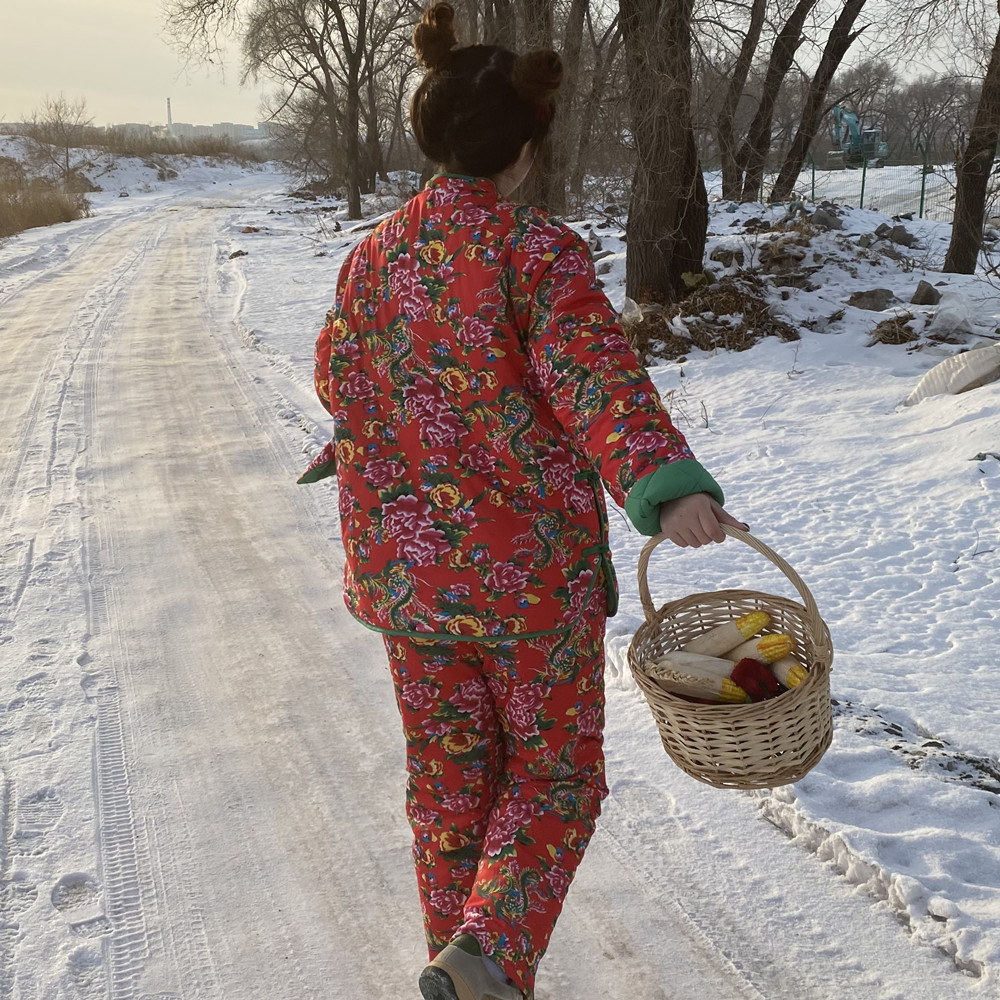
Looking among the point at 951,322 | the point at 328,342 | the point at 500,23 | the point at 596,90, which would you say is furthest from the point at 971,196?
the point at 328,342

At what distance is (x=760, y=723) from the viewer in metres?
1.85

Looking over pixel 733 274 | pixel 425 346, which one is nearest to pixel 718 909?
pixel 425 346

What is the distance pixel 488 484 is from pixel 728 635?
78 cm

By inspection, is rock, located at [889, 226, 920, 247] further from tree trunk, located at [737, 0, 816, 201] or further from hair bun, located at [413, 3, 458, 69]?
hair bun, located at [413, 3, 458, 69]

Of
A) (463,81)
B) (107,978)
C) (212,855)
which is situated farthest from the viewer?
(212,855)

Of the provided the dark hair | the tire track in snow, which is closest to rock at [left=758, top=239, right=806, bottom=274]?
the tire track in snow

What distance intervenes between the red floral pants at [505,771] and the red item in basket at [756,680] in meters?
0.31

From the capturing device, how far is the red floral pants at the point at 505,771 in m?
Answer: 1.75

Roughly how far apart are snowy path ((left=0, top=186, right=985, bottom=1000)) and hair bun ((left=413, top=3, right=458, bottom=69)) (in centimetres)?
203

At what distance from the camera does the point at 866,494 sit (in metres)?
5.44

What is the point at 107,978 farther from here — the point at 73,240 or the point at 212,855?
the point at 73,240

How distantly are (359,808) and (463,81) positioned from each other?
6.96ft

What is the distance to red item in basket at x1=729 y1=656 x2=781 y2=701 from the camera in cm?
198

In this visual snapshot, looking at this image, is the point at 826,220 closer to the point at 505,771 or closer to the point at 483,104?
the point at 483,104
